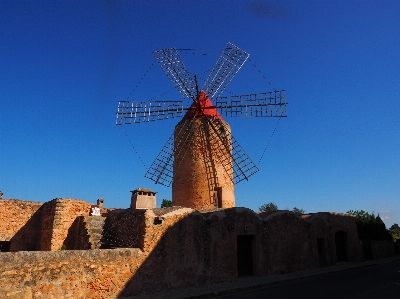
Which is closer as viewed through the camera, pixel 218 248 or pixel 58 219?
pixel 218 248

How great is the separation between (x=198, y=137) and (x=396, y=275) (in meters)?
10.9

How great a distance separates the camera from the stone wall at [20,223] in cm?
1157

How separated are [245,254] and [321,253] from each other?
596cm

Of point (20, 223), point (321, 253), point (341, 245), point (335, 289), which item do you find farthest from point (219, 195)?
point (341, 245)

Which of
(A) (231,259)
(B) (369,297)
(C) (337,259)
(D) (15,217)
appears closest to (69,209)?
(D) (15,217)

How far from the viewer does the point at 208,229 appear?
428 inches

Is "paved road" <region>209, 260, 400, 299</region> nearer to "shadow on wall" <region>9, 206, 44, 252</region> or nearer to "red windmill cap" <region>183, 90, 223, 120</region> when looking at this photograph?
"shadow on wall" <region>9, 206, 44, 252</region>

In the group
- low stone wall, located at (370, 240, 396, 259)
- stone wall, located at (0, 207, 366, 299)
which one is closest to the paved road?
stone wall, located at (0, 207, 366, 299)

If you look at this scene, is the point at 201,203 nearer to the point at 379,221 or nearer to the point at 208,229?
the point at 208,229

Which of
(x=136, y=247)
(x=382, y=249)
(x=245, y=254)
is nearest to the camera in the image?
(x=136, y=247)

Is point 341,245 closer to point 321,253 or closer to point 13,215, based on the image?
point 321,253

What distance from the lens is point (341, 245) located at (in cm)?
1873

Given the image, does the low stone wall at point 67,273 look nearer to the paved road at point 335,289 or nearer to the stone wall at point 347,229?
the paved road at point 335,289

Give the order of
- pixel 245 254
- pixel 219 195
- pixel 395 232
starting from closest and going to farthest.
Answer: pixel 245 254
pixel 219 195
pixel 395 232
